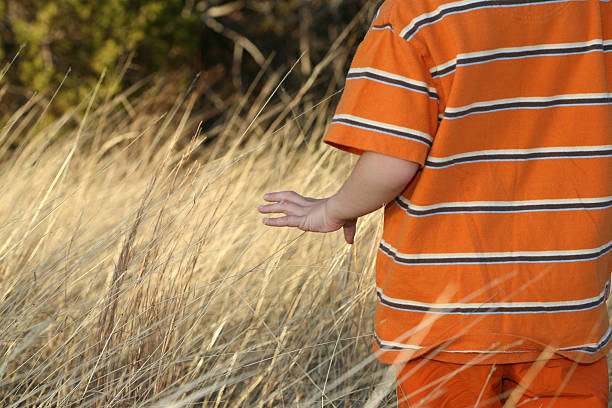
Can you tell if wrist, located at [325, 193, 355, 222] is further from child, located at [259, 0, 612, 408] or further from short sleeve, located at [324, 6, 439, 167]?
short sleeve, located at [324, 6, 439, 167]

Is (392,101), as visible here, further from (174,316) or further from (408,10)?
(174,316)

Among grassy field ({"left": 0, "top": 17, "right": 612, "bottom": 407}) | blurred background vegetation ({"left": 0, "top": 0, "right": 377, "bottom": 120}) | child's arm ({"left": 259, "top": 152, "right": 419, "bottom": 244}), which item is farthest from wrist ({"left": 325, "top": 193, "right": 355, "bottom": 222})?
blurred background vegetation ({"left": 0, "top": 0, "right": 377, "bottom": 120})

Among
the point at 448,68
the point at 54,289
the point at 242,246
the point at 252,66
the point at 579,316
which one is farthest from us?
the point at 252,66

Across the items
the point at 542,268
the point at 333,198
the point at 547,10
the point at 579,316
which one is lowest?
the point at 579,316

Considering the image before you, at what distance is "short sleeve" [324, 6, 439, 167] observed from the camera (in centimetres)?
113

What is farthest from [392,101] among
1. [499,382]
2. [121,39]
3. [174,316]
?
[121,39]

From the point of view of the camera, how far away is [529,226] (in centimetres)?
121

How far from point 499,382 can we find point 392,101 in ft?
1.84

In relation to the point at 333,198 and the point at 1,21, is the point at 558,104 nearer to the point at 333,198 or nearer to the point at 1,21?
the point at 333,198

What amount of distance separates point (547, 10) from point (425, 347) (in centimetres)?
60

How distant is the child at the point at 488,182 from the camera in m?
1.14

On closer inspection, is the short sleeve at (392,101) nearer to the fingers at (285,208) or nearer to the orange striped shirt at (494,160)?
the orange striped shirt at (494,160)

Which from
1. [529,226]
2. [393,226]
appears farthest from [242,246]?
[529,226]

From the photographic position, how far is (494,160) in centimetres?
120
